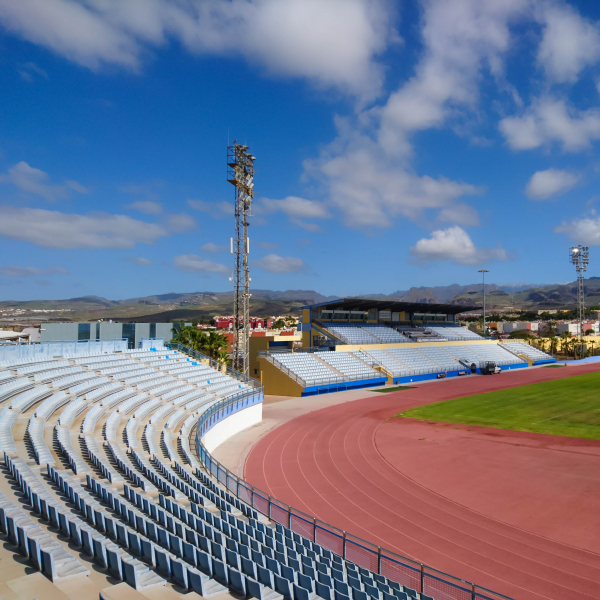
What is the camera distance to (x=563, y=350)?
269ft

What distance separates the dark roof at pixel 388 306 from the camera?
51528 mm

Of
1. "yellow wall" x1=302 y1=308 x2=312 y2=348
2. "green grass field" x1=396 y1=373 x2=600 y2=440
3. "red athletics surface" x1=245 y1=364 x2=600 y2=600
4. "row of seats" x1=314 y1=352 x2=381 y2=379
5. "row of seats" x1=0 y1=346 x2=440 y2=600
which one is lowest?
"green grass field" x1=396 y1=373 x2=600 y2=440

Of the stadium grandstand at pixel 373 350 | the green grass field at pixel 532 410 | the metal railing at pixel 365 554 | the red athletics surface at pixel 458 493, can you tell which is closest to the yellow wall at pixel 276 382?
the stadium grandstand at pixel 373 350

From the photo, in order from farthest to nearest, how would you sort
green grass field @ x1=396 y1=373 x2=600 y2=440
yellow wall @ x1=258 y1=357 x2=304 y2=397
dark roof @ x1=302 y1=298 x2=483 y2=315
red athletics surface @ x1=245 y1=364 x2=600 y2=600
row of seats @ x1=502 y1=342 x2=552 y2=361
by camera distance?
row of seats @ x1=502 y1=342 x2=552 y2=361 → dark roof @ x1=302 y1=298 x2=483 y2=315 → yellow wall @ x1=258 y1=357 x2=304 y2=397 → green grass field @ x1=396 y1=373 x2=600 y2=440 → red athletics surface @ x1=245 y1=364 x2=600 y2=600

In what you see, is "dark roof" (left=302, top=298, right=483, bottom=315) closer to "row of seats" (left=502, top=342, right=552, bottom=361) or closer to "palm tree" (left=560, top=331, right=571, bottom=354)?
"row of seats" (left=502, top=342, right=552, bottom=361)

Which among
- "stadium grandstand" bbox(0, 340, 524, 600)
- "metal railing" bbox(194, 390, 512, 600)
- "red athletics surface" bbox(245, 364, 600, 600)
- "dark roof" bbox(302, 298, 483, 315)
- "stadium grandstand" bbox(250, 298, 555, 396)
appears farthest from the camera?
"dark roof" bbox(302, 298, 483, 315)

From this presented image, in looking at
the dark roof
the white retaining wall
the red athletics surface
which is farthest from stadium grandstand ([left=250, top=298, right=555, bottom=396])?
the red athletics surface

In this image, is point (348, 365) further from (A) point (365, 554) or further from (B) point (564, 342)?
(B) point (564, 342)

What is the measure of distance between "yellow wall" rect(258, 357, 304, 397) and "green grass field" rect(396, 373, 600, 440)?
1045cm

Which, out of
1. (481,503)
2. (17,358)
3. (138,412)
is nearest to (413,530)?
(481,503)

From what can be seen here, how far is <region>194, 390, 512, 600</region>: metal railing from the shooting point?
26.8 ft

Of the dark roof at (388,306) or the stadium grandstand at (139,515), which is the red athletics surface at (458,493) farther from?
the dark roof at (388,306)

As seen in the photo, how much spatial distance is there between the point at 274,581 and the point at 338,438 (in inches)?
688

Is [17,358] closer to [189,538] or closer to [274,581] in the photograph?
[189,538]
